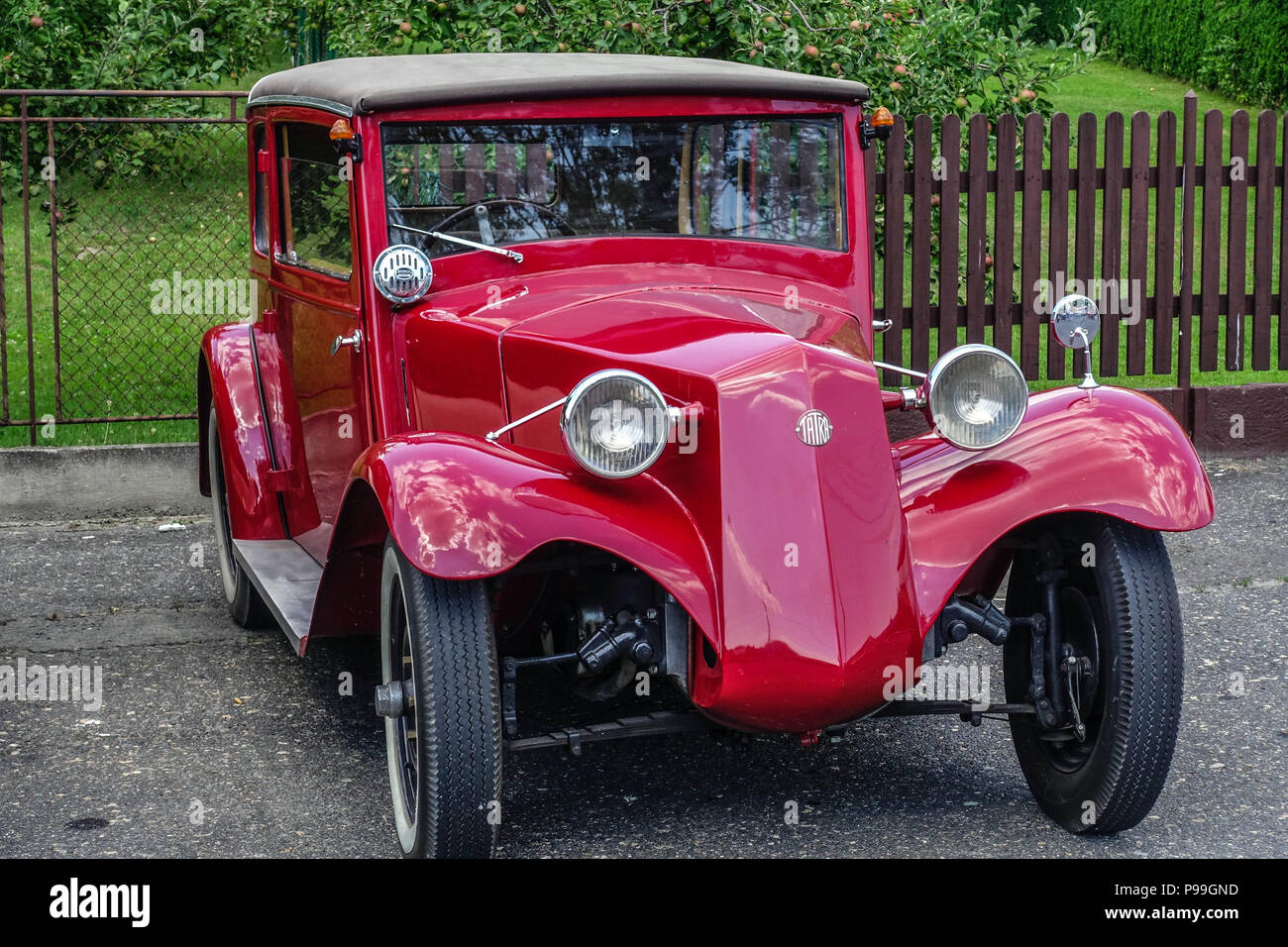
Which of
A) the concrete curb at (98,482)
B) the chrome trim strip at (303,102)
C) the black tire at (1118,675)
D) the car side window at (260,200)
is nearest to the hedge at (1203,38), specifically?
the concrete curb at (98,482)

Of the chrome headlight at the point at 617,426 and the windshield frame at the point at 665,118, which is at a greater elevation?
the windshield frame at the point at 665,118

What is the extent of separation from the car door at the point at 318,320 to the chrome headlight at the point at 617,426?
125 centimetres

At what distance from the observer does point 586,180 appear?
4.19 metres

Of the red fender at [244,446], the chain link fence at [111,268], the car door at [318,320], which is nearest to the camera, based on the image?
the car door at [318,320]

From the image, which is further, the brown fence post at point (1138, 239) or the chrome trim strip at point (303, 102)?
the brown fence post at point (1138, 239)

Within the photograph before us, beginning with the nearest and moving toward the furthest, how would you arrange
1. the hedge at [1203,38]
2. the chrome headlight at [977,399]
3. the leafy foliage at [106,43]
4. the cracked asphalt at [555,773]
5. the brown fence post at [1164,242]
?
the chrome headlight at [977,399], the cracked asphalt at [555,773], the brown fence post at [1164,242], the leafy foliage at [106,43], the hedge at [1203,38]

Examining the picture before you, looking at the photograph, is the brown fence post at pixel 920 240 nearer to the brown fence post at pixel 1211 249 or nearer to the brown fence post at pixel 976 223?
the brown fence post at pixel 976 223

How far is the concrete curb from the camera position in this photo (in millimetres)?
6906

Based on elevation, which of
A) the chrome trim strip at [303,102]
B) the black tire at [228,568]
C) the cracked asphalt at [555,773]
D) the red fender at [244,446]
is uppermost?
the chrome trim strip at [303,102]

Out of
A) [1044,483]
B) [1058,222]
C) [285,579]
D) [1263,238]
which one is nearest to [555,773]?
[285,579]

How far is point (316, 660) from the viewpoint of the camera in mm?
5180

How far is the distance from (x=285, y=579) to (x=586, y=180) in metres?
1.54

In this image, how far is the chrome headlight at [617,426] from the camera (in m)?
3.19

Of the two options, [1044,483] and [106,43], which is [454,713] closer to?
[1044,483]
